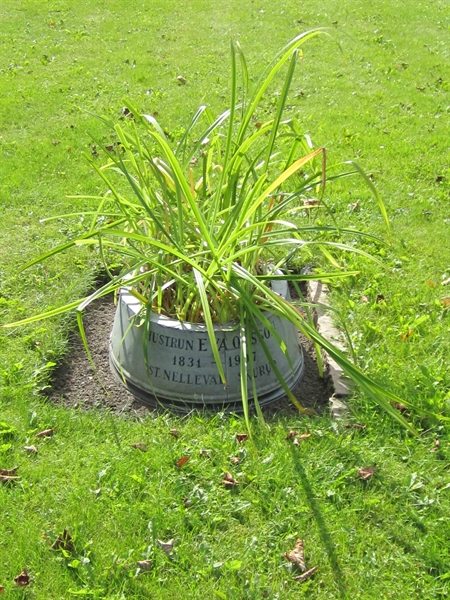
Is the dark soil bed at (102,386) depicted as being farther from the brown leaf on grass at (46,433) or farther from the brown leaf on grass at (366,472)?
the brown leaf on grass at (366,472)

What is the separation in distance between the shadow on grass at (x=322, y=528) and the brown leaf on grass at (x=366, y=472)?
23 centimetres

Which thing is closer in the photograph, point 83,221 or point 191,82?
point 83,221

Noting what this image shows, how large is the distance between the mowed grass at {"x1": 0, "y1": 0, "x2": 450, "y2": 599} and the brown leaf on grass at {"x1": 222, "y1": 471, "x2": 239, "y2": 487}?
0.03 meters

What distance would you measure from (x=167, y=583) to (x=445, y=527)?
111cm

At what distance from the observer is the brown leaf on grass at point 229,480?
8.85ft

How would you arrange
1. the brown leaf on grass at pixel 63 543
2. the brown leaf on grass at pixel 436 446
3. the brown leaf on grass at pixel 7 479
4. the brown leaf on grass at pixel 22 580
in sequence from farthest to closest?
the brown leaf on grass at pixel 436 446 < the brown leaf on grass at pixel 7 479 < the brown leaf on grass at pixel 63 543 < the brown leaf on grass at pixel 22 580

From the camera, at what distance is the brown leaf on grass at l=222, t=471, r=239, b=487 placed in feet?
8.85

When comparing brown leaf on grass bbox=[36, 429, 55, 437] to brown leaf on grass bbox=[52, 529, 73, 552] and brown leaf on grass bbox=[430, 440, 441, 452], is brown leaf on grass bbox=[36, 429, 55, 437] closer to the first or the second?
brown leaf on grass bbox=[52, 529, 73, 552]

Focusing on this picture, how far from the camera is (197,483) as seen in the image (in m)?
2.71

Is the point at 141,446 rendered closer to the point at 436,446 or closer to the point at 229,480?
the point at 229,480

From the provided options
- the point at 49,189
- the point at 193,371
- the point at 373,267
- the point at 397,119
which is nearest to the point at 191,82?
the point at 397,119

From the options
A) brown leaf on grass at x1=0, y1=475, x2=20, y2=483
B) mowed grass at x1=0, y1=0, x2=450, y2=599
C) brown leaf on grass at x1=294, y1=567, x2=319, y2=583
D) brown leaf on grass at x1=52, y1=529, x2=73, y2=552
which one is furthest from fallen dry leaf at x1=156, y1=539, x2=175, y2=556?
brown leaf on grass at x1=0, y1=475, x2=20, y2=483

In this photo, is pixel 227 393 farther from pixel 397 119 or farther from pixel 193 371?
pixel 397 119

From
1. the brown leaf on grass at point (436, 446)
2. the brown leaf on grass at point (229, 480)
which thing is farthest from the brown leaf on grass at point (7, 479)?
the brown leaf on grass at point (436, 446)
